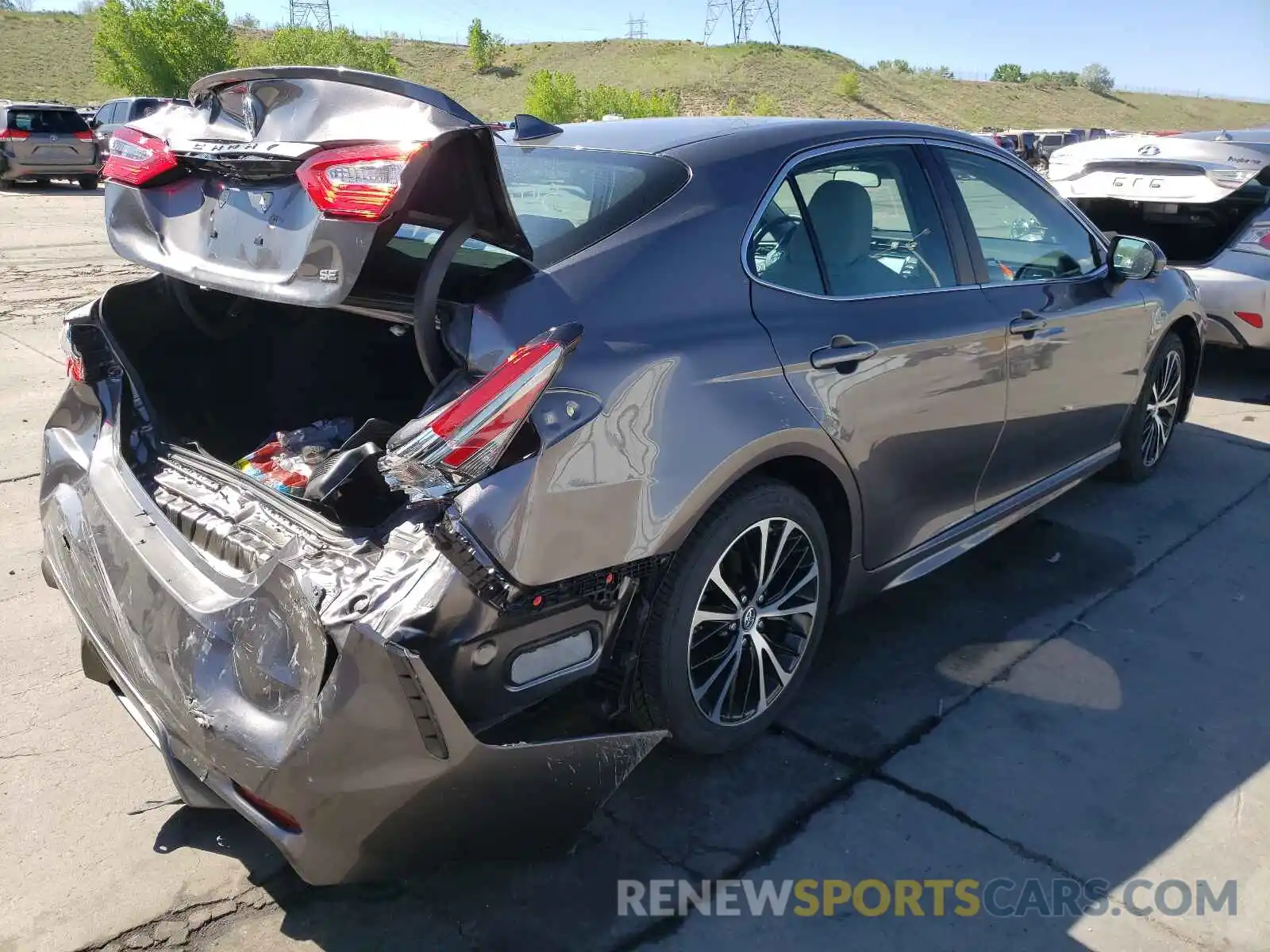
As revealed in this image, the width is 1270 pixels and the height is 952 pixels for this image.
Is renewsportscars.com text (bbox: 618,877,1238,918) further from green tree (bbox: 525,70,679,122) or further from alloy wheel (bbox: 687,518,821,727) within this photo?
green tree (bbox: 525,70,679,122)

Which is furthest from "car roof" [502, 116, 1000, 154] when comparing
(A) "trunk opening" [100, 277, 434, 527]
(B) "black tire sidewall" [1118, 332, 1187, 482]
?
(B) "black tire sidewall" [1118, 332, 1187, 482]

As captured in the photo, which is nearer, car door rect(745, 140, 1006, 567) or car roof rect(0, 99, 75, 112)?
car door rect(745, 140, 1006, 567)

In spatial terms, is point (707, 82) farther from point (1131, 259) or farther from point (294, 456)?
point (294, 456)

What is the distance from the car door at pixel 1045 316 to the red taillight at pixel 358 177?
220cm

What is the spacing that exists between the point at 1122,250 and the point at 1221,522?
4.90ft

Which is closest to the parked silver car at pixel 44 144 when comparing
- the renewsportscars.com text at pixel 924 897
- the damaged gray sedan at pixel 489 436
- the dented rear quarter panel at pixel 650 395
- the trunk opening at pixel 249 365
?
the trunk opening at pixel 249 365

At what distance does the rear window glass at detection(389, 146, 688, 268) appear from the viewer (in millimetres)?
2475

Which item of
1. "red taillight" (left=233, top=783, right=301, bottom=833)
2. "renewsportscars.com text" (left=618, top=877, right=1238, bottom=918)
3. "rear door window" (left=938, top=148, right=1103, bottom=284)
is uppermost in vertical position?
"rear door window" (left=938, top=148, right=1103, bottom=284)

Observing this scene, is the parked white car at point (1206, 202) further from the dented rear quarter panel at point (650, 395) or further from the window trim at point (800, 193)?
the dented rear quarter panel at point (650, 395)

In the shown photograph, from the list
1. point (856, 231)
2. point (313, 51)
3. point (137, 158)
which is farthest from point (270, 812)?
point (313, 51)

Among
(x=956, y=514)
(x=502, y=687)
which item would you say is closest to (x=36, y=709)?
(x=502, y=687)

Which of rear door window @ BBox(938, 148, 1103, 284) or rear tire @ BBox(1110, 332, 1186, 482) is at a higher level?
rear door window @ BBox(938, 148, 1103, 284)

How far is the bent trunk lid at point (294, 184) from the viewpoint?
215 centimetres

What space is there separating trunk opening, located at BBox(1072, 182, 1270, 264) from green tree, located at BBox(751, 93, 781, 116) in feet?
166
